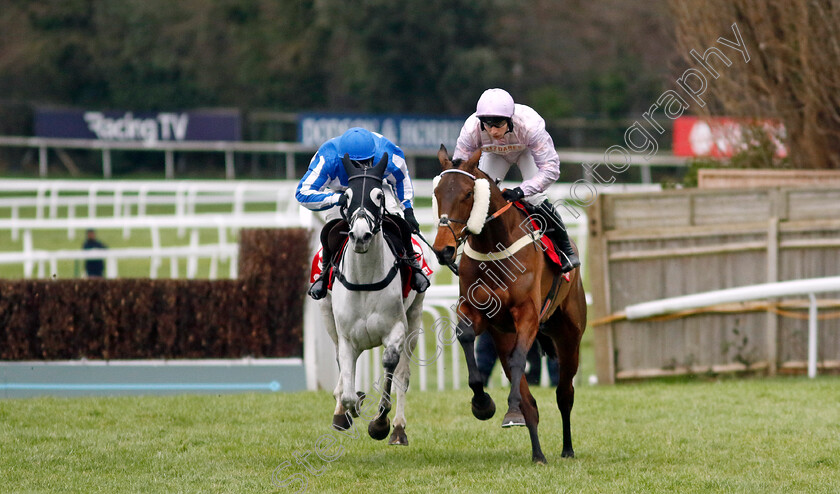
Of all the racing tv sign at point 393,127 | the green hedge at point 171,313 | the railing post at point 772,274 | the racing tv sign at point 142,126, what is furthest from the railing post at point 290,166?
the railing post at point 772,274

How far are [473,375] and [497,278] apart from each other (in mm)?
553

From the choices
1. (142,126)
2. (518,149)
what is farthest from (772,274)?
(142,126)

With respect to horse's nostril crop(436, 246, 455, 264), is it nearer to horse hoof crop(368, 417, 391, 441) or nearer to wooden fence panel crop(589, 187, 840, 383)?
horse hoof crop(368, 417, 391, 441)

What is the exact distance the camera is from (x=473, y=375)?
591 cm

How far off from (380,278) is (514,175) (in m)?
22.2

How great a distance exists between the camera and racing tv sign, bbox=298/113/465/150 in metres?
29.4

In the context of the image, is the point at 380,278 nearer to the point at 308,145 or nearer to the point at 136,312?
the point at 136,312

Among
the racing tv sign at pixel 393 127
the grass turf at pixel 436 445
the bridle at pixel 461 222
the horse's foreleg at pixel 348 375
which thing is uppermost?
the racing tv sign at pixel 393 127

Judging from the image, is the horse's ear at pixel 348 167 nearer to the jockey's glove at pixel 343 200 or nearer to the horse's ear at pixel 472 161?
the jockey's glove at pixel 343 200

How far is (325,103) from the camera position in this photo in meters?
34.3

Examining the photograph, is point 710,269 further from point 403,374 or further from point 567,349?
point 403,374

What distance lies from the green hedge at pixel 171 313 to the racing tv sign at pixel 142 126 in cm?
2061

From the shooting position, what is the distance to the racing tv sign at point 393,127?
2938cm

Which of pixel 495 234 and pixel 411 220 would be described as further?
pixel 411 220
